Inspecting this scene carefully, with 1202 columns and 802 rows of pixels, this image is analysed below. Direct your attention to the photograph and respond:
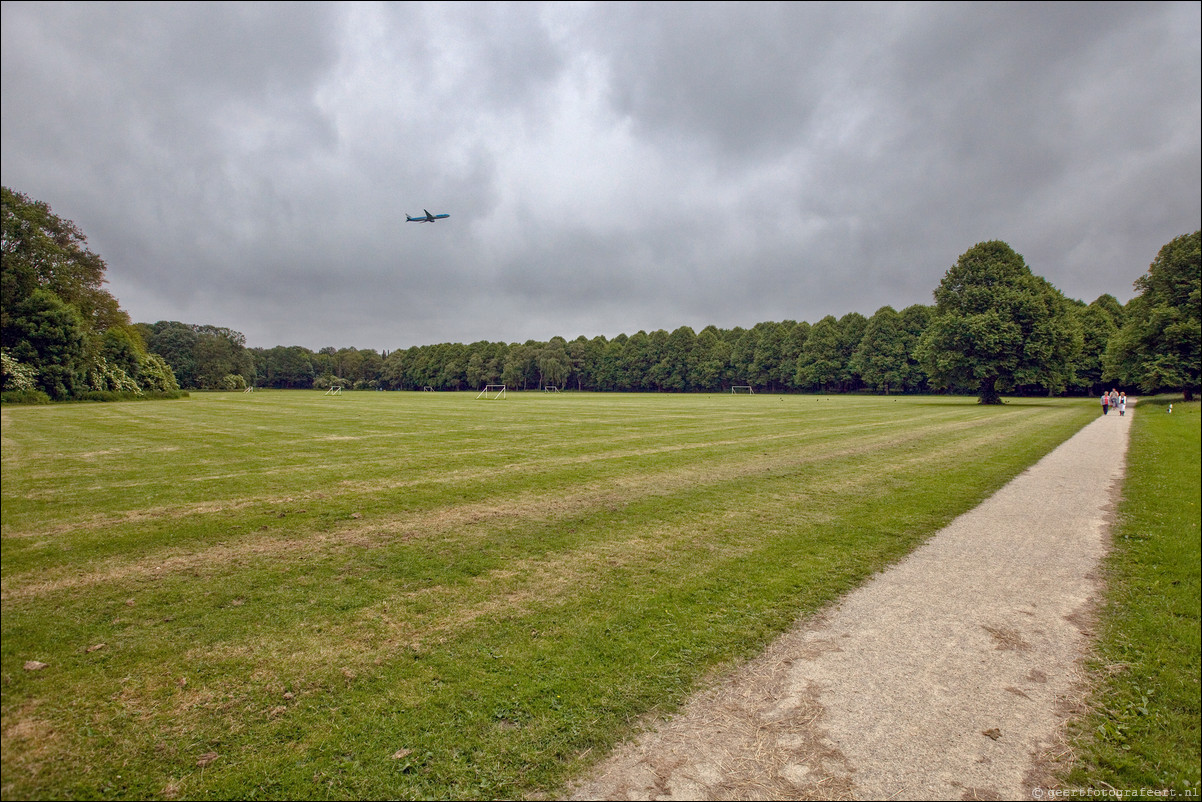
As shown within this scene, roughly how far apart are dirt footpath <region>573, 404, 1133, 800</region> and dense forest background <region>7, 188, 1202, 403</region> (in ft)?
16.9

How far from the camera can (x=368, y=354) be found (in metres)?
164

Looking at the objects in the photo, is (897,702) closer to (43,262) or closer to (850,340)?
(43,262)

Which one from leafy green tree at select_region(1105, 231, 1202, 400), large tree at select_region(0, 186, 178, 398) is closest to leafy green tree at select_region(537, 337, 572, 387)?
leafy green tree at select_region(1105, 231, 1202, 400)

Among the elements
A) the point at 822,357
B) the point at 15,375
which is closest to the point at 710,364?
the point at 822,357

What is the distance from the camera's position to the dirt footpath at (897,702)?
3484mm

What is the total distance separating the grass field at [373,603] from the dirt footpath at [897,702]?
412 millimetres

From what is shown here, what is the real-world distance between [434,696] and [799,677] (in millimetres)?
3047

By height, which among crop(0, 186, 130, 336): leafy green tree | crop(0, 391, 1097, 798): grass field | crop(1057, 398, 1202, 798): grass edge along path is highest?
crop(0, 186, 130, 336): leafy green tree

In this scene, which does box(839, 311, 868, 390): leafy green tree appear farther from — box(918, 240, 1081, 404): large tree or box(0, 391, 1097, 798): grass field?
box(0, 391, 1097, 798): grass field

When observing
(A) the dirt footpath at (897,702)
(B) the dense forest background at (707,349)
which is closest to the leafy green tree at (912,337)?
(B) the dense forest background at (707,349)

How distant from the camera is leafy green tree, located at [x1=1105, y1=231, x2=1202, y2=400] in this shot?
1735 inches

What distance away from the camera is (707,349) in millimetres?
131375

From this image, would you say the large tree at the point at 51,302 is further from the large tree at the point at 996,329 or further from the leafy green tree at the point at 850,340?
the leafy green tree at the point at 850,340

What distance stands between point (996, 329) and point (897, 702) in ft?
198
